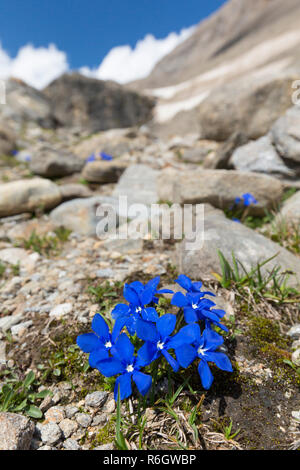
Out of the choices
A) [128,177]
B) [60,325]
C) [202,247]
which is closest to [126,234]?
[202,247]

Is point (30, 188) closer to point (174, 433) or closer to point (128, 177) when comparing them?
point (128, 177)

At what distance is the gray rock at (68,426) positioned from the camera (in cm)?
148

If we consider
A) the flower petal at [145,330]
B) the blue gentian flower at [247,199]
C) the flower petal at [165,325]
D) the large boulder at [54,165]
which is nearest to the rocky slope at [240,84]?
the blue gentian flower at [247,199]

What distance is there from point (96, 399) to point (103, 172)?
4.60m

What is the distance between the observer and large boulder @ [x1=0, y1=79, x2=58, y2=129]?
1271 centimetres

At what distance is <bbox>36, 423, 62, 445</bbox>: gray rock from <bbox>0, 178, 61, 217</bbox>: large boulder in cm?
339

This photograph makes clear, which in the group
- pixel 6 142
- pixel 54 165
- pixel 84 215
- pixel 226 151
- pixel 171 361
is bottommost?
pixel 171 361

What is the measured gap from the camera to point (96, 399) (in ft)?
5.33

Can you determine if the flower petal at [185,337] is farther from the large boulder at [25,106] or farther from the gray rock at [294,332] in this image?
the large boulder at [25,106]

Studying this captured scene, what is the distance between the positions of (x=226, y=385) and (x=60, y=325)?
4.17 feet

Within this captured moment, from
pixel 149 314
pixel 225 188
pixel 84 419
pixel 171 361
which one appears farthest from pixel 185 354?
pixel 225 188

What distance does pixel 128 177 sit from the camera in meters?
5.30

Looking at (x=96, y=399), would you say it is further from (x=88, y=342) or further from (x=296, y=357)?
(x=296, y=357)

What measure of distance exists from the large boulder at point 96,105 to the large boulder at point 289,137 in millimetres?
10917
